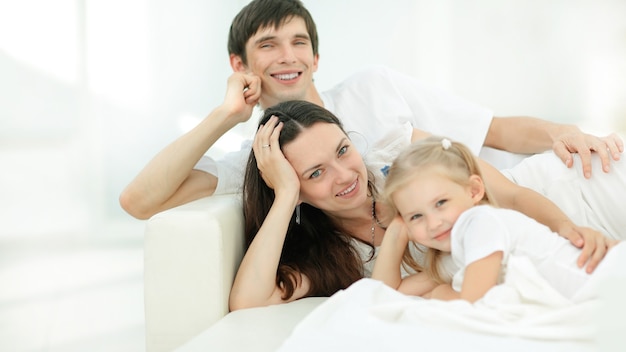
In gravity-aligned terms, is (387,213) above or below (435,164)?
below

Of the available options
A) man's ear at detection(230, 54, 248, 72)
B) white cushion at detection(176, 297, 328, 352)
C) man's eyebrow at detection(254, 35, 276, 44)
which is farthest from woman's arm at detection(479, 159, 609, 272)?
man's ear at detection(230, 54, 248, 72)

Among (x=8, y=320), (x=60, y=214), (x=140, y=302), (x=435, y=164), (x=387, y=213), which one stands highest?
(x=435, y=164)

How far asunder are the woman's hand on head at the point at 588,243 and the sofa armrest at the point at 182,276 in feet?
2.53

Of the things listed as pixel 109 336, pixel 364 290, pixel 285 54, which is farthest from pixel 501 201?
pixel 109 336

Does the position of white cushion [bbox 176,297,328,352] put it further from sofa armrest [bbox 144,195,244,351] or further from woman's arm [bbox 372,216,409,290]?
woman's arm [bbox 372,216,409,290]

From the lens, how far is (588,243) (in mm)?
1450

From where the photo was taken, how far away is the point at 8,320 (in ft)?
7.95

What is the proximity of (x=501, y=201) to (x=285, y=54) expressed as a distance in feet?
2.96

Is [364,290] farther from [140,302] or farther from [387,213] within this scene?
[140,302]

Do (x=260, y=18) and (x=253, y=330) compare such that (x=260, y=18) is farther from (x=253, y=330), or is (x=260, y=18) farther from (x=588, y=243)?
(x=588, y=243)

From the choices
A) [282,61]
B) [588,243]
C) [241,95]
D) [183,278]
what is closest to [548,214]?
[588,243]

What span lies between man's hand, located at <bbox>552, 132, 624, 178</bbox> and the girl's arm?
697 mm

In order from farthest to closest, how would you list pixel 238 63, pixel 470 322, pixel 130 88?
pixel 130 88 → pixel 238 63 → pixel 470 322

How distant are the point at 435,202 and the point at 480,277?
20 cm
